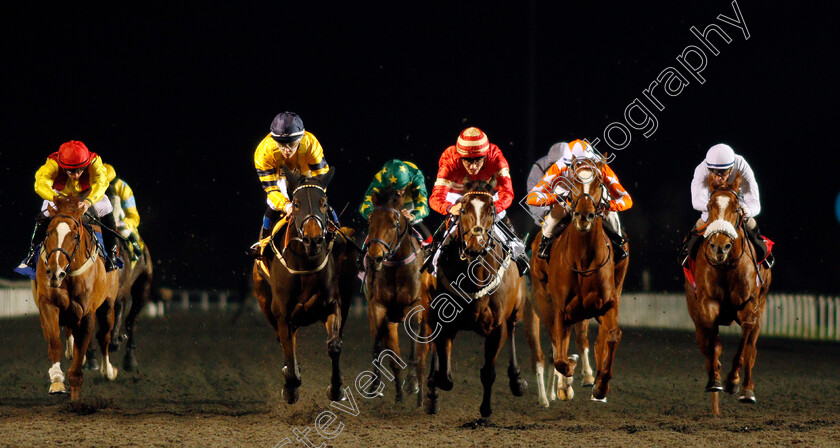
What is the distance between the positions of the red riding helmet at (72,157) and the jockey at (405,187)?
9.88 ft

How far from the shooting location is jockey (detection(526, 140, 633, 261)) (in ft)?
28.5

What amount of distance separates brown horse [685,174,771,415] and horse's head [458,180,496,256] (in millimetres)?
2063

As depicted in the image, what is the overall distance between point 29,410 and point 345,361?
222 inches

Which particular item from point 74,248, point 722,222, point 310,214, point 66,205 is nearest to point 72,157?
point 66,205

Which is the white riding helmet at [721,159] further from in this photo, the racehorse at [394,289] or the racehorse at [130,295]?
the racehorse at [130,295]

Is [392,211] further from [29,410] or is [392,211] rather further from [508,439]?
[29,410]

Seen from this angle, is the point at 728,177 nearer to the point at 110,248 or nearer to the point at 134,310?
the point at 110,248

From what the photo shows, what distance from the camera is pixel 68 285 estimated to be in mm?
9500

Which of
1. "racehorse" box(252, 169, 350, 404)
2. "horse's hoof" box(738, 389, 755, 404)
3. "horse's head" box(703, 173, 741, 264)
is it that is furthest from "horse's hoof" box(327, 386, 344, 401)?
"horse's hoof" box(738, 389, 755, 404)

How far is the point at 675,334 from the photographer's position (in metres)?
21.4

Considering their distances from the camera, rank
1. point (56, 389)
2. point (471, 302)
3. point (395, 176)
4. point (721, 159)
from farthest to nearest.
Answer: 1. point (395, 176)
2. point (56, 389)
3. point (721, 159)
4. point (471, 302)

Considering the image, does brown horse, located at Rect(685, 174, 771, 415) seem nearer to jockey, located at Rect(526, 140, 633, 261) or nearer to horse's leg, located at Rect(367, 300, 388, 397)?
jockey, located at Rect(526, 140, 633, 261)

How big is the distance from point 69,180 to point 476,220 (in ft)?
16.4

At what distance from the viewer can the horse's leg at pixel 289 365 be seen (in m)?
8.45
